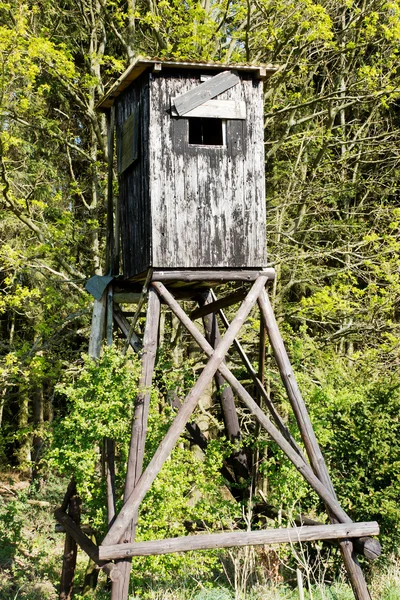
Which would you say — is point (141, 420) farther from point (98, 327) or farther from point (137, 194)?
point (137, 194)

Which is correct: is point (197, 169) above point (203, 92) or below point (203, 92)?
below

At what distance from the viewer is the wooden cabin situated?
7.80 metres

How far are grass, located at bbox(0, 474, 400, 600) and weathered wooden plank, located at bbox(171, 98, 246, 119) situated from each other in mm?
4696

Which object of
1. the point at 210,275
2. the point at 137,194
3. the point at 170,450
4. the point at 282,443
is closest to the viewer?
the point at 170,450

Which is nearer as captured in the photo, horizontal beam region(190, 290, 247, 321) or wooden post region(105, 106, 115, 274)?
horizontal beam region(190, 290, 247, 321)

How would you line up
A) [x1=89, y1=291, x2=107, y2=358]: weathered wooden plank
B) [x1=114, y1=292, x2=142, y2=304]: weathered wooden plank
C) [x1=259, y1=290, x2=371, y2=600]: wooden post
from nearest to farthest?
[x1=259, y1=290, x2=371, y2=600]: wooden post → [x1=89, y1=291, x2=107, y2=358]: weathered wooden plank → [x1=114, y1=292, x2=142, y2=304]: weathered wooden plank

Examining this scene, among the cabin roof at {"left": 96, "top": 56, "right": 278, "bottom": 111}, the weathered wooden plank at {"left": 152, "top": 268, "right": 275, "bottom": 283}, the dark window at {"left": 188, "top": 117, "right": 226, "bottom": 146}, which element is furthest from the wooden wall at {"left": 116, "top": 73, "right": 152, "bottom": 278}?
the dark window at {"left": 188, "top": 117, "right": 226, "bottom": 146}

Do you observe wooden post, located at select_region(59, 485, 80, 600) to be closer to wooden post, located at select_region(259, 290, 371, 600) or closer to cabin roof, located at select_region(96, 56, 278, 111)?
wooden post, located at select_region(259, 290, 371, 600)

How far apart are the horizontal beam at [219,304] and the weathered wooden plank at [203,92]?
88.8 inches

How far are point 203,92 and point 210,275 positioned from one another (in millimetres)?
2095

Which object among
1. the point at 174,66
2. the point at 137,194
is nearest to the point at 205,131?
the point at 174,66

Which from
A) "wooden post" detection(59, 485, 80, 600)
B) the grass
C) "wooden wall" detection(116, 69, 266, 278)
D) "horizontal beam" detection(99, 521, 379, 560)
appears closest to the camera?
"horizontal beam" detection(99, 521, 379, 560)

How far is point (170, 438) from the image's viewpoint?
23.1 ft

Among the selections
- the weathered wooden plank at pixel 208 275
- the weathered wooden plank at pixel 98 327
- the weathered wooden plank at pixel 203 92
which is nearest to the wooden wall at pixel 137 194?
the weathered wooden plank at pixel 208 275
